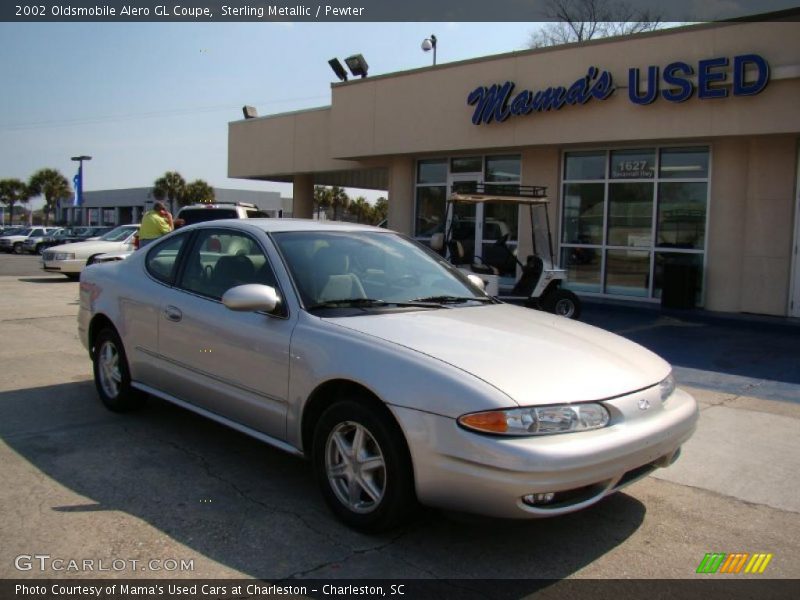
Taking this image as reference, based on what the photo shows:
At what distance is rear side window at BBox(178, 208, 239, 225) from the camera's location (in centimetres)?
1447

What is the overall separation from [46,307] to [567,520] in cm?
1091

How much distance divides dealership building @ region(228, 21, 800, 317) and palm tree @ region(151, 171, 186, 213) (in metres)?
56.6

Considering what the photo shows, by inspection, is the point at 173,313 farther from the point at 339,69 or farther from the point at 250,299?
the point at 339,69

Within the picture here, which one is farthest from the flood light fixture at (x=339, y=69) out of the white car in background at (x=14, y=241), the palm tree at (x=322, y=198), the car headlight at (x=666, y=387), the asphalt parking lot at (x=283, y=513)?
the palm tree at (x=322, y=198)

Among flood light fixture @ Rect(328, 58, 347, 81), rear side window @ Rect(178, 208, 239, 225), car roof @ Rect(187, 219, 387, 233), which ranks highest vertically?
flood light fixture @ Rect(328, 58, 347, 81)

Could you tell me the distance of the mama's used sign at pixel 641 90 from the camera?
11344 mm

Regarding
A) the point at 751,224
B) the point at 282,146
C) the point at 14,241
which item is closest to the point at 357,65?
the point at 282,146

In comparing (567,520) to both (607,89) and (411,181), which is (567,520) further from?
(411,181)

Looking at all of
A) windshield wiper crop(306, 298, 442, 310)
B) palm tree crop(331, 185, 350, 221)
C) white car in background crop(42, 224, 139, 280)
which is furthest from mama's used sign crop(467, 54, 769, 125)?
palm tree crop(331, 185, 350, 221)

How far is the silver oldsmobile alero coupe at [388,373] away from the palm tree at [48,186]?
84.3m

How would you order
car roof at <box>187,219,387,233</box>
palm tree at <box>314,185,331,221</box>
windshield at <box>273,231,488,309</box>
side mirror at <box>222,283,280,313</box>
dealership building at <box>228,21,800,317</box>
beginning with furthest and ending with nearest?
palm tree at <box>314,185,331,221</box> < dealership building at <box>228,21,800,317</box> < car roof at <box>187,219,387,233</box> < windshield at <box>273,231,488,309</box> < side mirror at <box>222,283,280,313</box>

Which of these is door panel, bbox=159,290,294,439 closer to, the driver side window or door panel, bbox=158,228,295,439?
door panel, bbox=158,228,295,439

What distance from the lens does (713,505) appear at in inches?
167

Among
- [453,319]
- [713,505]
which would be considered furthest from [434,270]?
[713,505]
